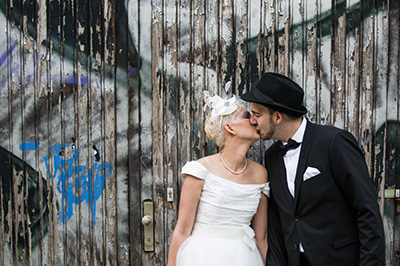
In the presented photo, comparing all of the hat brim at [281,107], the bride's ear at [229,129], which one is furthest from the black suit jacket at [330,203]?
the bride's ear at [229,129]

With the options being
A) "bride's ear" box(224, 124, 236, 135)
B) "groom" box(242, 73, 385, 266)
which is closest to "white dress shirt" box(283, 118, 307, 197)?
"groom" box(242, 73, 385, 266)

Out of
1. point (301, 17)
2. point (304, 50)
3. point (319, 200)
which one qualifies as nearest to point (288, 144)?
point (319, 200)

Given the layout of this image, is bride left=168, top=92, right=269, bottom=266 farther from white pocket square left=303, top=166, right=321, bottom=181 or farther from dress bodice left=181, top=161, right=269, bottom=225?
white pocket square left=303, top=166, right=321, bottom=181

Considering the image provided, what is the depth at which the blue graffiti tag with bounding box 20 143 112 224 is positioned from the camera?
8.55 ft

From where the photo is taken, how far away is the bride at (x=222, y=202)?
7.18 feet

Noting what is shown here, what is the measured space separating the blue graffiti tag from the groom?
116cm

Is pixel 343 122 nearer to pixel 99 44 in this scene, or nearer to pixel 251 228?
pixel 251 228

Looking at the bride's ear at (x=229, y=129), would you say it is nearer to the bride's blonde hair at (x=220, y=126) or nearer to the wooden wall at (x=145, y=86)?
the bride's blonde hair at (x=220, y=126)

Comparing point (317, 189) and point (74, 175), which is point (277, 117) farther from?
point (74, 175)

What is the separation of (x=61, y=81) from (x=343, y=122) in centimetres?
192

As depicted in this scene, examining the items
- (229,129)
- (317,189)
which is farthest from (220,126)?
(317,189)

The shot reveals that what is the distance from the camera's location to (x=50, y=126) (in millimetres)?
2596

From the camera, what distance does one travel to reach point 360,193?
1.92 m

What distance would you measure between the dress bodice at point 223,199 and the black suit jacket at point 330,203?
22 centimetres
